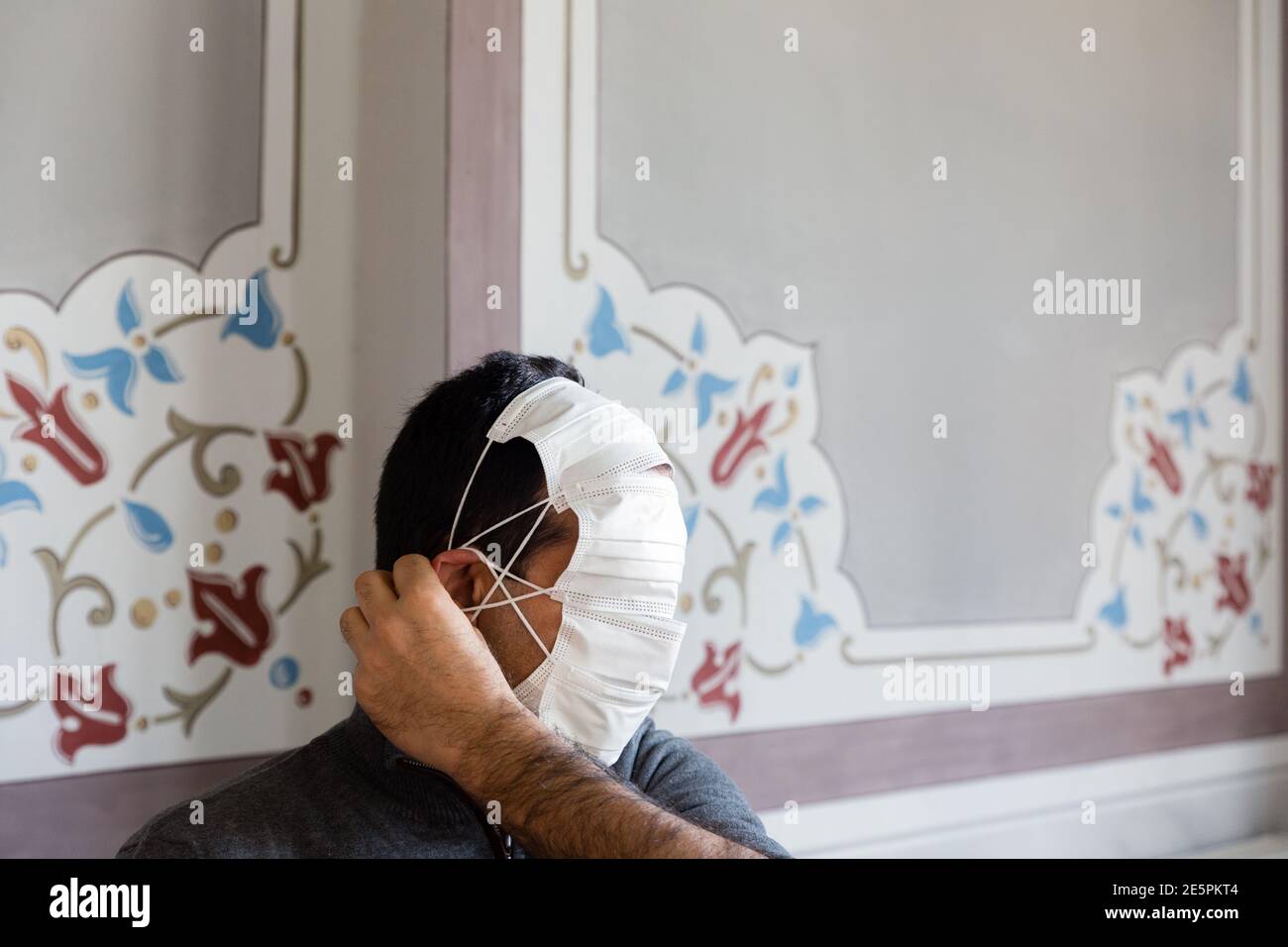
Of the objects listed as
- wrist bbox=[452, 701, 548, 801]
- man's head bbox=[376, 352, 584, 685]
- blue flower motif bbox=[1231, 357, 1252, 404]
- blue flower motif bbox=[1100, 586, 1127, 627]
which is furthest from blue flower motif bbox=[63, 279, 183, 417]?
blue flower motif bbox=[1231, 357, 1252, 404]

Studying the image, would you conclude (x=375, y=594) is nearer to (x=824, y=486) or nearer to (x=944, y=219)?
(x=824, y=486)

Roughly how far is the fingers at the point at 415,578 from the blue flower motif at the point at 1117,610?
1.69 meters

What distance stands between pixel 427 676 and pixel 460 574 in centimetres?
14

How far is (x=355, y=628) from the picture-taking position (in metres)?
1.05

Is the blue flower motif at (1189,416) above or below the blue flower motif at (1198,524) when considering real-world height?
above

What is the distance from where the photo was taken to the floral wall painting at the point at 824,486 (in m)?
1.61

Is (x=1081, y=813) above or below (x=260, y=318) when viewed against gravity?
below

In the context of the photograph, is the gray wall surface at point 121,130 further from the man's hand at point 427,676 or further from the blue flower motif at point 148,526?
the man's hand at point 427,676

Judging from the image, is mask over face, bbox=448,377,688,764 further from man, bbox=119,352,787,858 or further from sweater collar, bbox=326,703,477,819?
sweater collar, bbox=326,703,477,819

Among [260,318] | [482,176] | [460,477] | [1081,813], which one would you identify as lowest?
[1081,813]

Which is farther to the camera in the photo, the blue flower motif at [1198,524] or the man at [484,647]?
the blue flower motif at [1198,524]

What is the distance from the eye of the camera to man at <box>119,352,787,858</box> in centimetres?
98

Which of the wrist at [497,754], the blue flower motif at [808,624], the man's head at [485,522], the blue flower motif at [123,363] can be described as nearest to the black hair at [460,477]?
the man's head at [485,522]

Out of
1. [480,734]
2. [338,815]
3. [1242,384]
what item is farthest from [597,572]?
[1242,384]
